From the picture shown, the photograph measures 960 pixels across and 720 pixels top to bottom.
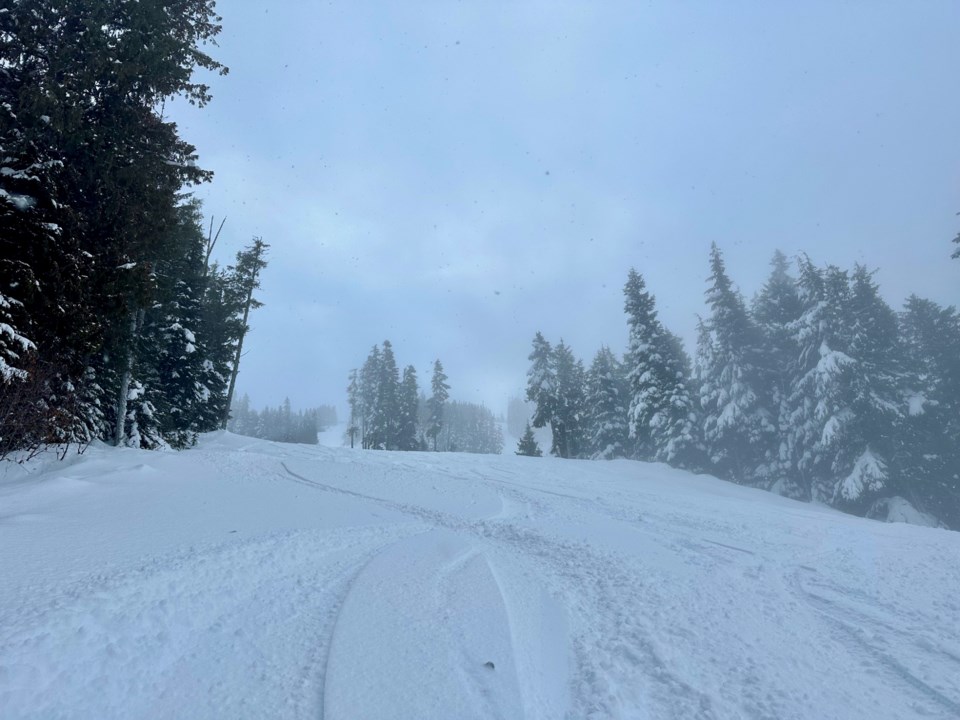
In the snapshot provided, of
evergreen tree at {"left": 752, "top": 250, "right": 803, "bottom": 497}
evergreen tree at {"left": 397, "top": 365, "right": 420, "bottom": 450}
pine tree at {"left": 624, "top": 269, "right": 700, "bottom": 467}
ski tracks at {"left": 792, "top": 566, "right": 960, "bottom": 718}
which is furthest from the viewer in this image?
evergreen tree at {"left": 397, "top": 365, "right": 420, "bottom": 450}

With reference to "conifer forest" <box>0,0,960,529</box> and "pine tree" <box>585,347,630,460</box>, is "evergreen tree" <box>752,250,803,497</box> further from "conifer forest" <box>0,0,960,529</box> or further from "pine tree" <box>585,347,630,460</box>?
"pine tree" <box>585,347,630,460</box>

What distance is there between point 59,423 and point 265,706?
9799 millimetres

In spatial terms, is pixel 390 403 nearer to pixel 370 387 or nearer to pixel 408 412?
pixel 408 412

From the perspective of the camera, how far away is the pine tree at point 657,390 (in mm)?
27844

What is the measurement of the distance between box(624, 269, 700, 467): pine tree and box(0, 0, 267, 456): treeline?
2472cm

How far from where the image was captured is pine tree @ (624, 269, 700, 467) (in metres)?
27.8

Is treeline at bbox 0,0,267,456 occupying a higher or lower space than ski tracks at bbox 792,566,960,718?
higher

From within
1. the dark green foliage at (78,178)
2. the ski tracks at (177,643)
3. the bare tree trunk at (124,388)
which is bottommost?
the ski tracks at (177,643)

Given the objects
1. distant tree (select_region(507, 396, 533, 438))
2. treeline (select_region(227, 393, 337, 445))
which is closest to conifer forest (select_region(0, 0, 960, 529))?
treeline (select_region(227, 393, 337, 445))

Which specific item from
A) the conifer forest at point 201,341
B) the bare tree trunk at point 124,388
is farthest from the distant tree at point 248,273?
the bare tree trunk at point 124,388

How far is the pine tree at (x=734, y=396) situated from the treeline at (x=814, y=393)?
0.23 ft

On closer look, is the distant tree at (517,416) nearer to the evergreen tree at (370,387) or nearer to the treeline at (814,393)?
the evergreen tree at (370,387)

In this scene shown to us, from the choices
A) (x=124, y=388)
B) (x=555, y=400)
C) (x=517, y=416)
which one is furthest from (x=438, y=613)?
(x=517, y=416)

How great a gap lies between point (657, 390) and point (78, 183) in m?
27.3
